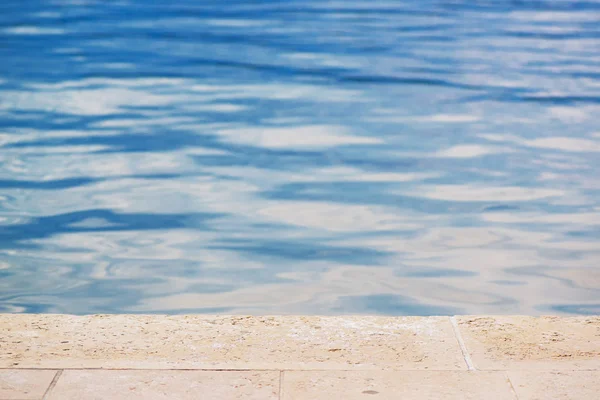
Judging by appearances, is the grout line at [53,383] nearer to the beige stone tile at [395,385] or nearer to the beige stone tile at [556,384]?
the beige stone tile at [395,385]

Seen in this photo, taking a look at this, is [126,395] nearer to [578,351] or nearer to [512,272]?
[578,351]

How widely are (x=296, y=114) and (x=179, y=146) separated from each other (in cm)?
125

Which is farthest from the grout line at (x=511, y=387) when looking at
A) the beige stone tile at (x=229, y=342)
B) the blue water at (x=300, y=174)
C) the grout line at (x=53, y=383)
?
the blue water at (x=300, y=174)

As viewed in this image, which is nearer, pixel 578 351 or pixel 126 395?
pixel 126 395

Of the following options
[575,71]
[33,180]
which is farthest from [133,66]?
[575,71]

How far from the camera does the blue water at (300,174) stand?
4.98 metres

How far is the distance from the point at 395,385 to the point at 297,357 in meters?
0.39

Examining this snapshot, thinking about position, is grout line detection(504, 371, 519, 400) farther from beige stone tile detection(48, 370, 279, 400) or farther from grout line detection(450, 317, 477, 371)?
beige stone tile detection(48, 370, 279, 400)

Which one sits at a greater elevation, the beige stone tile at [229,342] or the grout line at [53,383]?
the grout line at [53,383]

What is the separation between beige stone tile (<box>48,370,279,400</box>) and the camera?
113 inches

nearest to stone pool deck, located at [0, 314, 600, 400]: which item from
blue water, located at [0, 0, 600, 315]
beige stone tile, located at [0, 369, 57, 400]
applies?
beige stone tile, located at [0, 369, 57, 400]

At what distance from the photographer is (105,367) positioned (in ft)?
10.1

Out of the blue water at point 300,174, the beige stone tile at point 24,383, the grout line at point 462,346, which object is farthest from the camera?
the blue water at point 300,174

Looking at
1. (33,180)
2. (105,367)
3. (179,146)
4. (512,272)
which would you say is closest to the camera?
(105,367)
